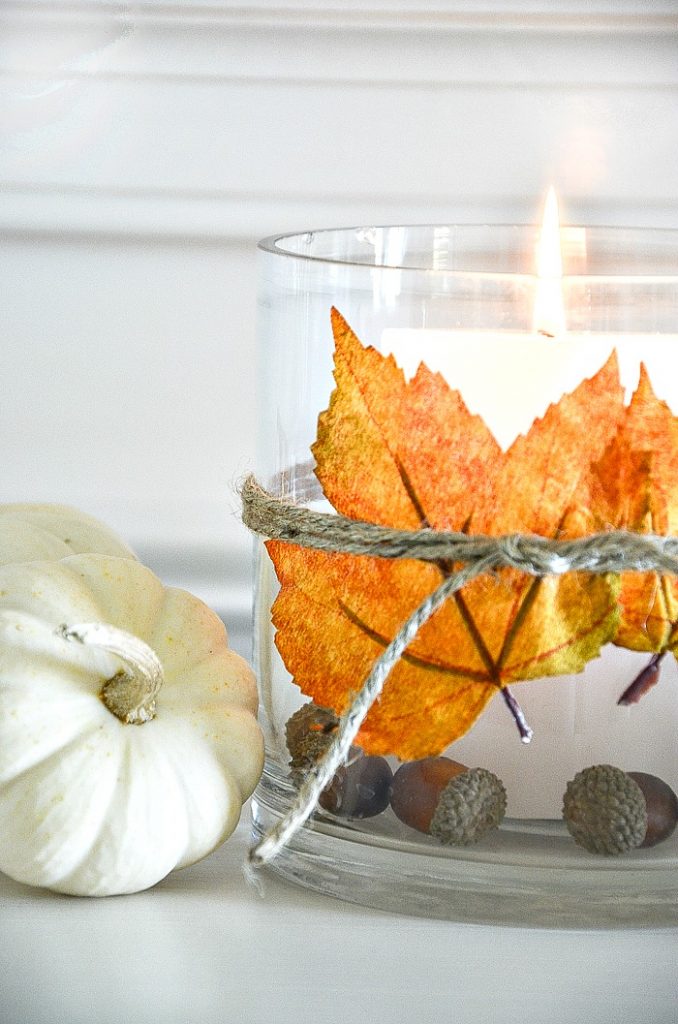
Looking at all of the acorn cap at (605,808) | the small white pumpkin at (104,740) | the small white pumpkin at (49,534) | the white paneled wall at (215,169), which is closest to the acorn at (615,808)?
the acorn cap at (605,808)

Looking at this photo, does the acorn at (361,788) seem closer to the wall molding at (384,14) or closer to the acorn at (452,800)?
the acorn at (452,800)

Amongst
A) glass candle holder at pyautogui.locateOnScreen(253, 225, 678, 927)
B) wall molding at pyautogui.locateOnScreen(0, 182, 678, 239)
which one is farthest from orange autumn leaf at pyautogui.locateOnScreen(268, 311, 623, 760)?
wall molding at pyautogui.locateOnScreen(0, 182, 678, 239)

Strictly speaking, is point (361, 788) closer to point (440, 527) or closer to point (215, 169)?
point (440, 527)

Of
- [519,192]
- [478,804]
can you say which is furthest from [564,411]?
[519,192]

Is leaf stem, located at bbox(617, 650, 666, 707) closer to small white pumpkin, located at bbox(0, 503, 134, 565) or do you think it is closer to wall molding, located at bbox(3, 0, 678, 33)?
small white pumpkin, located at bbox(0, 503, 134, 565)

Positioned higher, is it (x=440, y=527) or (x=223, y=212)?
(x=223, y=212)

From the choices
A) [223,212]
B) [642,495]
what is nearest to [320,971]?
[642,495]

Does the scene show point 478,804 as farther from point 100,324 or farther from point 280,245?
point 100,324
